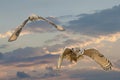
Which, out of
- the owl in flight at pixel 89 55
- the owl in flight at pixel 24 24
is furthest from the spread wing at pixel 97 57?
the owl in flight at pixel 24 24

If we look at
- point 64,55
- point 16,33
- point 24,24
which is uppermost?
point 24,24

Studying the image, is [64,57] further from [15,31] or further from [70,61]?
[15,31]

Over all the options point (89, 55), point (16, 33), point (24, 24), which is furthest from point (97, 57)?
point (16, 33)

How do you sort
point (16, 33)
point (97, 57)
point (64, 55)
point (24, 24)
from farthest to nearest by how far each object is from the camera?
point (16, 33) → point (24, 24) → point (97, 57) → point (64, 55)

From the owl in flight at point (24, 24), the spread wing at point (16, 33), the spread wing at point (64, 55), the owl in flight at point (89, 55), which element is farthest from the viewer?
the spread wing at point (16, 33)

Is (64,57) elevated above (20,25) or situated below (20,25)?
below

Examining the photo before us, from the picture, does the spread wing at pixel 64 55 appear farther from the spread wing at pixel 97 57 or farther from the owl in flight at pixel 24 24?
the owl in flight at pixel 24 24

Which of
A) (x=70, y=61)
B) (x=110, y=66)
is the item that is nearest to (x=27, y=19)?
(x=70, y=61)

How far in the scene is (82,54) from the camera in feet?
216

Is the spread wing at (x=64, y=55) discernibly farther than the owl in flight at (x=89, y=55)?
No

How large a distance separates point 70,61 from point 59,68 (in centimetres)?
894

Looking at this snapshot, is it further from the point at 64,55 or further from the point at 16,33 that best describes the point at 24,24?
the point at 64,55

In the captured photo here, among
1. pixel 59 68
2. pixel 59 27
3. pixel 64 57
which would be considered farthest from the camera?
pixel 59 27

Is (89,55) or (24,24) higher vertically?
(24,24)
